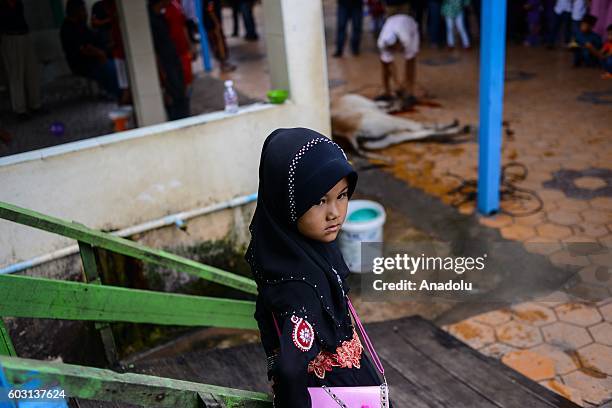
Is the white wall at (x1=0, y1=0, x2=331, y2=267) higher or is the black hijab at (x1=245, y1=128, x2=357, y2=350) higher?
the black hijab at (x1=245, y1=128, x2=357, y2=350)

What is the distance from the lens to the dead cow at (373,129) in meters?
7.77

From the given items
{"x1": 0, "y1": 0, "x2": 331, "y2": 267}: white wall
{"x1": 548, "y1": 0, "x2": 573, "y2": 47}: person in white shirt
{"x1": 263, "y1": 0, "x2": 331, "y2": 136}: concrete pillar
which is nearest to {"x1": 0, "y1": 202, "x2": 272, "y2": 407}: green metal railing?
{"x1": 0, "y1": 0, "x2": 331, "y2": 267}: white wall

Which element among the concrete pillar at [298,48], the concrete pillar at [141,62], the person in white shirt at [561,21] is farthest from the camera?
the person in white shirt at [561,21]

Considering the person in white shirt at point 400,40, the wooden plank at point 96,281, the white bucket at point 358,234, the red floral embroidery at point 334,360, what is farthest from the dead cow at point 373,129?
the red floral embroidery at point 334,360

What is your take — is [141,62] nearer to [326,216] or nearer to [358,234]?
[358,234]

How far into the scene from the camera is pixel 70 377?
153 cm

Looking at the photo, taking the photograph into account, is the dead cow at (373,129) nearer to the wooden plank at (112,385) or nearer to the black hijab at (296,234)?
the black hijab at (296,234)

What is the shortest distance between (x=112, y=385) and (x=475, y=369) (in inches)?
106

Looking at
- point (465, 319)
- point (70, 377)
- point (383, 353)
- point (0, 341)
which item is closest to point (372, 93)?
point (465, 319)

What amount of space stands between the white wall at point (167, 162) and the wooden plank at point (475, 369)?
1.85 metres

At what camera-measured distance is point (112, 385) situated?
5.33ft

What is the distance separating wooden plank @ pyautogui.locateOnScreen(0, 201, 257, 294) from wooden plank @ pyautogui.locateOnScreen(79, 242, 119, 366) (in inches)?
10.3

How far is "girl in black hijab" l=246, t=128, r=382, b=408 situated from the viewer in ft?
6.35

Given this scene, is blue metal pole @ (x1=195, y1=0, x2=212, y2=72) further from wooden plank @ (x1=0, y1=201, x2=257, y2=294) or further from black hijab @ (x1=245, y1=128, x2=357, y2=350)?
black hijab @ (x1=245, y1=128, x2=357, y2=350)
